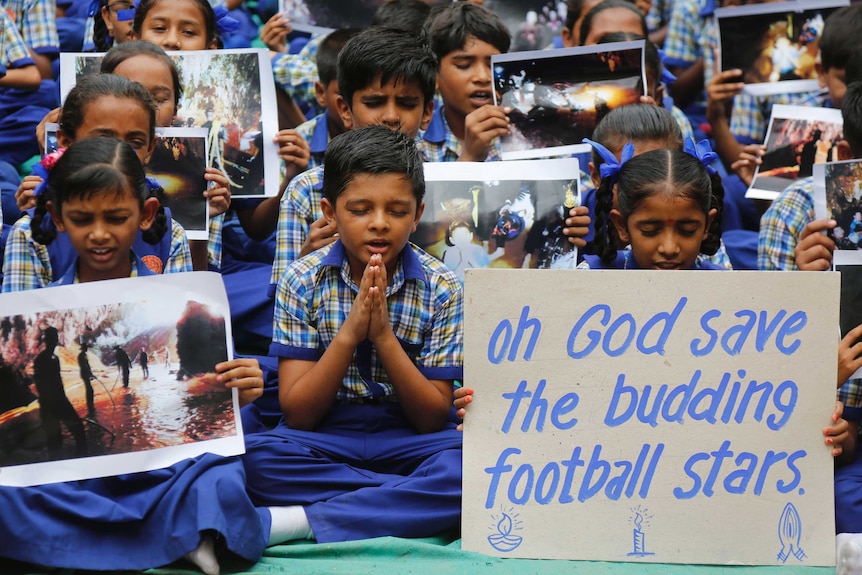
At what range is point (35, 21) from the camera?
16.6 ft

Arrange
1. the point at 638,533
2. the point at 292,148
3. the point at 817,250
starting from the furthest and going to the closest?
the point at 292,148
the point at 817,250
the point at 638,533

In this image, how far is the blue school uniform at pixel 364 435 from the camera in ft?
9.46

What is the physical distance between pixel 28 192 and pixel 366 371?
1.02 metres

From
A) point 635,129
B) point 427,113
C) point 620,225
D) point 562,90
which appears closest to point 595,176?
point 635,129

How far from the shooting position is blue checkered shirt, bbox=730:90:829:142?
4.93 metres

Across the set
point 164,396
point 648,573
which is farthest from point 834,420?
point 164,396

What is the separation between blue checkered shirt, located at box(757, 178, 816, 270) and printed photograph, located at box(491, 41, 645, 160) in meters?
0.59

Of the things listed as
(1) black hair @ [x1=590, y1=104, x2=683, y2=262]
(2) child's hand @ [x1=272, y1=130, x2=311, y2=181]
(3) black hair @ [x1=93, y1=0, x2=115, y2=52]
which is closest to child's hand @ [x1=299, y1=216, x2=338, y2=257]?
(2) child's hand @ [x1=272, y1=130, x2=311, y2=181]

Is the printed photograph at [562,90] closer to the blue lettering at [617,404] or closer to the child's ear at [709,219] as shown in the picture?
the child's ear at [709,219]

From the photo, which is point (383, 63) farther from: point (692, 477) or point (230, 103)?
point (692, 477)

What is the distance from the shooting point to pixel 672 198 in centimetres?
324

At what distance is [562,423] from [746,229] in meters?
2.33

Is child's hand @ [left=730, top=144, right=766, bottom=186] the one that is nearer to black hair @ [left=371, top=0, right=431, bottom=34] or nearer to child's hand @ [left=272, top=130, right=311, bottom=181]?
black hair @ [left=371, top=0, right=431, bottom=34]

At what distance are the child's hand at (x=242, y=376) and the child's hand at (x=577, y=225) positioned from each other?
1102 mm
